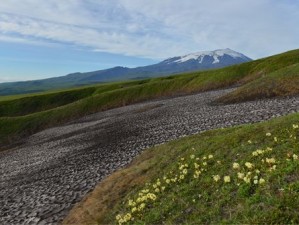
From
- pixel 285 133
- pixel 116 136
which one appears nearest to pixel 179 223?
pixel 285 133

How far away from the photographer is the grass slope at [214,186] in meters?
12.8

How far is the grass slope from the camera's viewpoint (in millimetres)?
A: 12836

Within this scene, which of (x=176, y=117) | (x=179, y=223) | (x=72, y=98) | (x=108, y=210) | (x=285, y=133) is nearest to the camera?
(x=179, y=223)

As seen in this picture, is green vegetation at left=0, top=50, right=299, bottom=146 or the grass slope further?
green vegetation at left=0, top=50, right=299, bottom=146

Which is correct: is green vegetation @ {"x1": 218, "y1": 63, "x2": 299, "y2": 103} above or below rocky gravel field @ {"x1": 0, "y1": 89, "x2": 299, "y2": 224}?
above

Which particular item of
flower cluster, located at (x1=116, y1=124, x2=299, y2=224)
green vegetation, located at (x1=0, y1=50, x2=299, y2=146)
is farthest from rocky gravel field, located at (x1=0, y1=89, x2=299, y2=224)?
green vegetation, located at (x1=0, y1=50, x2=299, y2=146)

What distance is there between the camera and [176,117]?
2101 inches

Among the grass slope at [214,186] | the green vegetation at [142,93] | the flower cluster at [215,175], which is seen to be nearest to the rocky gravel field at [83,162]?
the grass slope at [214,186]

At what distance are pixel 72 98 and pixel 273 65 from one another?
8828 cm

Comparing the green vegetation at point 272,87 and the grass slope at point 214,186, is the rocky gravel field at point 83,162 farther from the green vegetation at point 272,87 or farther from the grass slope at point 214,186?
the green vegetation at point 272,87

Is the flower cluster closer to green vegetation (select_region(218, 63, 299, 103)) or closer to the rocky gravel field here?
the rocky gravel field

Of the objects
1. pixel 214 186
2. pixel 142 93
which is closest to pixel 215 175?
pixel 214 186

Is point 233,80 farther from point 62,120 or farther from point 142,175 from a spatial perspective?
point 142,175

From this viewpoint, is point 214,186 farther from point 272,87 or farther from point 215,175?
point 272,87
